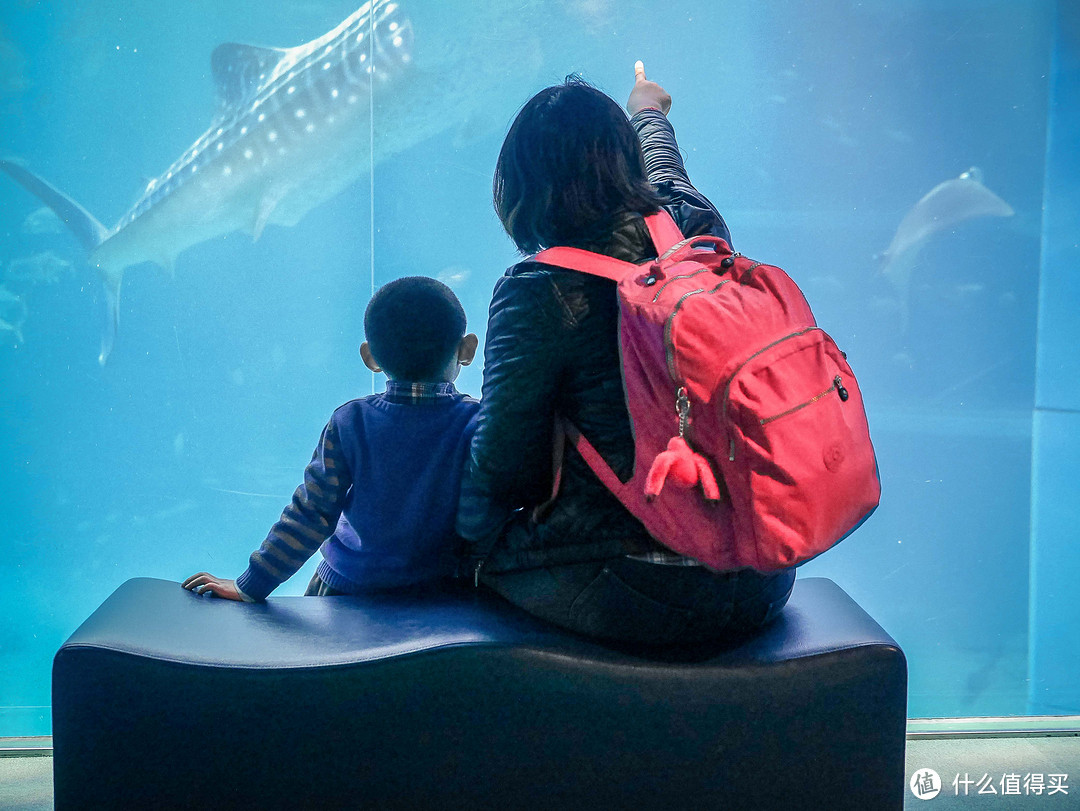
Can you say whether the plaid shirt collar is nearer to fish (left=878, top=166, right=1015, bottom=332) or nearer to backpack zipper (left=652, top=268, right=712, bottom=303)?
backpack zipper (left=652, top=268, right=712, bottom=303)

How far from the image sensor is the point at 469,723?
142 cm

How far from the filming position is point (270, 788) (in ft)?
4.66

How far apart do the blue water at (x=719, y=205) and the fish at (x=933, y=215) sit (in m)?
0.03

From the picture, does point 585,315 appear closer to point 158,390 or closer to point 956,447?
point 956,447

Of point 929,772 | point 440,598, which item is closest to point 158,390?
point 440,598

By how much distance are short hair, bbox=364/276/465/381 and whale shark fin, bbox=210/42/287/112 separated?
1.77 metres

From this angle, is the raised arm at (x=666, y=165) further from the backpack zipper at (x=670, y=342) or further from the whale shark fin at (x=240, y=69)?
the whale shark fin at (x=240, y=69)

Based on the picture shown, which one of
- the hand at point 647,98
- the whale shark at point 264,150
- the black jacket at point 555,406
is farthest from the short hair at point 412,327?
the whale shark at point 264,150

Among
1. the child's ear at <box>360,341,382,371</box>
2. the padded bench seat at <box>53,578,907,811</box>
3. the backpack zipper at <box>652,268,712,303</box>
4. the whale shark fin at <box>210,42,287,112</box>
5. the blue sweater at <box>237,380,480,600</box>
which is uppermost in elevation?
the whale shark fin at <box>210,42,287,112</box>

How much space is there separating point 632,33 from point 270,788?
2649 mm

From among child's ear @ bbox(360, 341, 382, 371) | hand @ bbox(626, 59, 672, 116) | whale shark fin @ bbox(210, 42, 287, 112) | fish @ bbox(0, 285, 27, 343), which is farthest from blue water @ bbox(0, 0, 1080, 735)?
child's ear @ bbox(360, 341, 382, 371)

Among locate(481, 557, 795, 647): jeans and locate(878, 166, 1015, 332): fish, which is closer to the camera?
locate(481, 557, 795, 647): jeans

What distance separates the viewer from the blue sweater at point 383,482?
166cm

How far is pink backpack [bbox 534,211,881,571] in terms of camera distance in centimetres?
118
